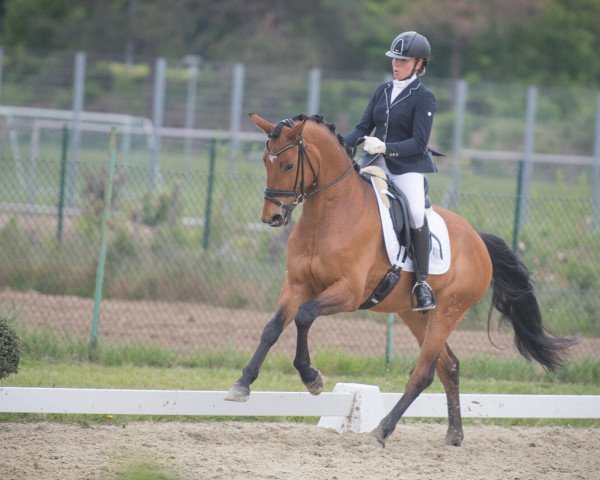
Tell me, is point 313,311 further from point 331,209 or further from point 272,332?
point 331,209

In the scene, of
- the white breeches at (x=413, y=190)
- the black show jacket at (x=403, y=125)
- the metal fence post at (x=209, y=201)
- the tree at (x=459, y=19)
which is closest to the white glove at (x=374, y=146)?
the black show jacket at (x=403, y=125)

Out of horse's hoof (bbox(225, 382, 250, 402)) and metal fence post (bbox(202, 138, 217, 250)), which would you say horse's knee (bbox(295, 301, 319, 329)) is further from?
metal fence post (bbox(202, 138, 217, 250))

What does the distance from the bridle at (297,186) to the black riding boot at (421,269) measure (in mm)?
759

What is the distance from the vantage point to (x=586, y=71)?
108ft

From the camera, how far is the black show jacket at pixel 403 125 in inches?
289

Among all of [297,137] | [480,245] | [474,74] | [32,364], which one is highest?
[474,74]

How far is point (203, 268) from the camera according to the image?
12.3 m

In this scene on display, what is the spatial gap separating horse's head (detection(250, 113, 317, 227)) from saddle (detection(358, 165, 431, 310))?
27.7 inches

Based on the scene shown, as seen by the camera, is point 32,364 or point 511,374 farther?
point 511,374

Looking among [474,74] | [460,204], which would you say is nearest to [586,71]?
[474,74]

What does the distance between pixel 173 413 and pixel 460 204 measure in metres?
6.87

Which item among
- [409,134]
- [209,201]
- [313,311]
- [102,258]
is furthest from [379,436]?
[209,201]

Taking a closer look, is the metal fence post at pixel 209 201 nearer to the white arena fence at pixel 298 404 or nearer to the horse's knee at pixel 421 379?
the white arena fence at pixel 298 404

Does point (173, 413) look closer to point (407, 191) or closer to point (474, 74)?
point (407, 191)
